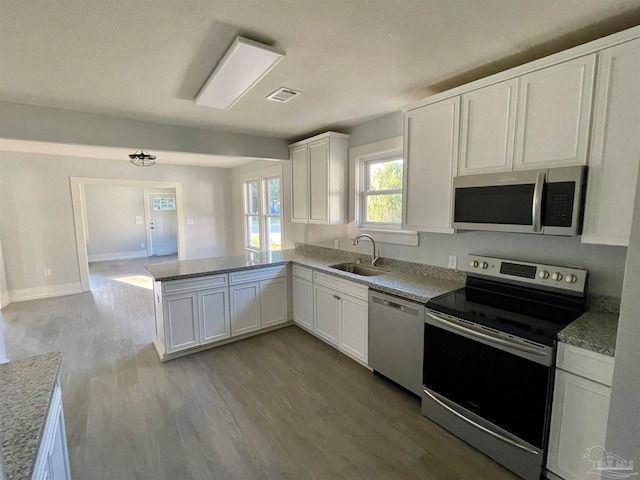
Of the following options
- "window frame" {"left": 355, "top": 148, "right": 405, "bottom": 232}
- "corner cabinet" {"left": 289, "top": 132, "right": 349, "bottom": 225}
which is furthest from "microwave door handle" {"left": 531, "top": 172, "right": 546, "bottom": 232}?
"corner cabinet" {"left": 289, "top": 132, "right": 349, "bottom": 225}

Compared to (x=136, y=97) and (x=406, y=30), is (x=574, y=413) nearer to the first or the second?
(x=406, y=30)

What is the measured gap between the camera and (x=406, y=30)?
5.31ft

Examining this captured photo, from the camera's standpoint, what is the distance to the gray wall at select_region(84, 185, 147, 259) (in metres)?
8.20

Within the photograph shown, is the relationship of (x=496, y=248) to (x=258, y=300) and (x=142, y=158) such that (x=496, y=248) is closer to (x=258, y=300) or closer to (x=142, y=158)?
(x=258, y=300)

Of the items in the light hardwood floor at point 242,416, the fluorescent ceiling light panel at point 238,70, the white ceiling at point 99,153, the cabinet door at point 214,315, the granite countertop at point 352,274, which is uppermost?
the white ceiling at point 99,153

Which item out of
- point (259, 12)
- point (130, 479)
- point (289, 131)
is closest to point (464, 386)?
point (130, 479)

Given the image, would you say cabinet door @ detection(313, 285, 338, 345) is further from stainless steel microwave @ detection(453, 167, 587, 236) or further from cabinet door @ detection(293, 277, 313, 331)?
stainless steel microwave @ detection(453, 167, 587, 236)

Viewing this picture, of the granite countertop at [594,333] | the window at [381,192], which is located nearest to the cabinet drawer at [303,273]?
the window at [381,192]

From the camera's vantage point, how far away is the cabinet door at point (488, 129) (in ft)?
6.33

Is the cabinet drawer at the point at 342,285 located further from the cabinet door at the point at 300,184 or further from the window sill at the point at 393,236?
the cabinet door at the point at 300,184

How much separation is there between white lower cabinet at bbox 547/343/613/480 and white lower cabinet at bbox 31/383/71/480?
2.14 metres

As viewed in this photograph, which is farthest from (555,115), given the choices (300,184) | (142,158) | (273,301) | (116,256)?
(116,256)

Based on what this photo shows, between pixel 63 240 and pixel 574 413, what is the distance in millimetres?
6887

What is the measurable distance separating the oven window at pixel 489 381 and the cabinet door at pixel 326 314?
3.62ft
